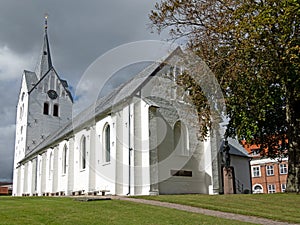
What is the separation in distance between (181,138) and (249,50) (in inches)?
437

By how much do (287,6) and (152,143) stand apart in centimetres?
1153

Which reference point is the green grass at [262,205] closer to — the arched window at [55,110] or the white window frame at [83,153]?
the white window frame at [83,153]

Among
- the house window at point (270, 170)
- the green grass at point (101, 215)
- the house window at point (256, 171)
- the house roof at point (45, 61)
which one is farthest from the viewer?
the house window at point (256, 171)

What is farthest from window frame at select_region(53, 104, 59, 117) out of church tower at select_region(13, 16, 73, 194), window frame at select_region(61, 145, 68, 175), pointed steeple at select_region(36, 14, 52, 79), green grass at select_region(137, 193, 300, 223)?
green grass at select_region(137, 193, 300, 223)

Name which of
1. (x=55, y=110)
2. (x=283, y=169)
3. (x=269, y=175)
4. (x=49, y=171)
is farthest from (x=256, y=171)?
(x=49, y=171)

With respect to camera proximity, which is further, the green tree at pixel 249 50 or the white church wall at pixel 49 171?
the white church wall at pixel 49 171

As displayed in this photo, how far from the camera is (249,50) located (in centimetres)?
1580

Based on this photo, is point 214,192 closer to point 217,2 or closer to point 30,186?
point 217,2

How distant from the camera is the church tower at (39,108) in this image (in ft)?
156

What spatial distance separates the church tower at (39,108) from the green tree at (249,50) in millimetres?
33896

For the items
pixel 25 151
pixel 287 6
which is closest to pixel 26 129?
pixel 25 151

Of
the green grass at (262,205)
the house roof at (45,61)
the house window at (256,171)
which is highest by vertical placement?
the house roof at (45,61)

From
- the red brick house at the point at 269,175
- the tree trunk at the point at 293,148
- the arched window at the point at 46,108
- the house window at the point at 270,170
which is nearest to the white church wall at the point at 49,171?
the arched window at the point at 46,108

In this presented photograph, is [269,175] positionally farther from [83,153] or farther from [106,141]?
[106,141]
